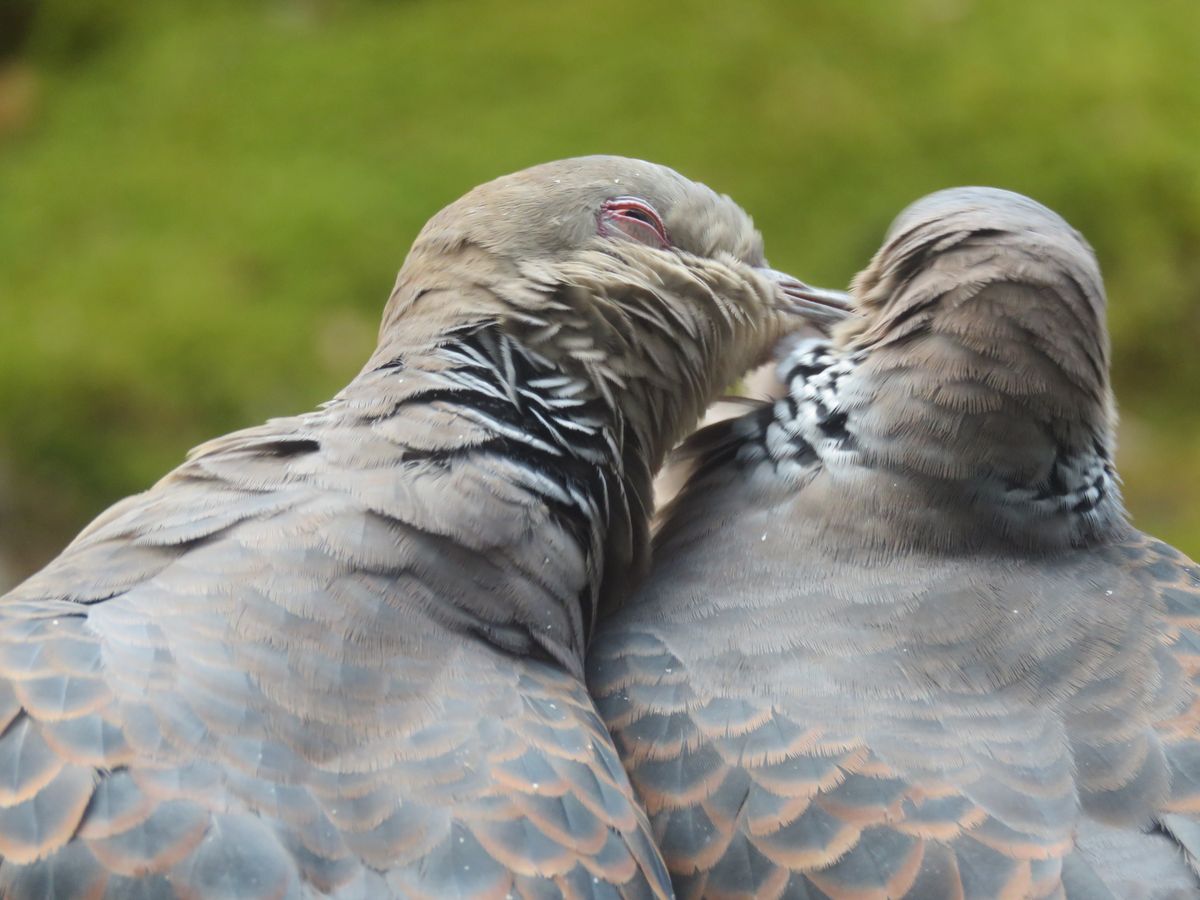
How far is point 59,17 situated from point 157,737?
7941 mm

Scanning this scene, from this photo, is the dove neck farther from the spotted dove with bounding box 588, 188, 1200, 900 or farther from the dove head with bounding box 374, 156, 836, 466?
the dove head with bounding box 374, 156, 836, 466

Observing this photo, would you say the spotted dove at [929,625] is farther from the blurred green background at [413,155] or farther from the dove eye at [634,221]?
the blurred green background at [413,155]

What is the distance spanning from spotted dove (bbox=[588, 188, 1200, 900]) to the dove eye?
1.42 feet

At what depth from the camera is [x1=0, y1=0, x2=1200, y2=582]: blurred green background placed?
7.14 m

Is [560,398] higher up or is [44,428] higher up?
[560,398]

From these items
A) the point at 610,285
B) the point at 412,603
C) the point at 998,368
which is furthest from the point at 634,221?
the point at 412,603

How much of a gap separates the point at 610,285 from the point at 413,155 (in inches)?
204

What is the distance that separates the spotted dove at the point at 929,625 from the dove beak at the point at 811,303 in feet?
0.45

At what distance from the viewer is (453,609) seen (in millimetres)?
2760

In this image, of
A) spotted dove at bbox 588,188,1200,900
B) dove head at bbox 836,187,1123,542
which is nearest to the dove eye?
spotted dove at bbox 588,188,1200,900

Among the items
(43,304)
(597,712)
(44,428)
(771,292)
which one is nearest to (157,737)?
(597,712)

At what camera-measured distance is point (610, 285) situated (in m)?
3.17

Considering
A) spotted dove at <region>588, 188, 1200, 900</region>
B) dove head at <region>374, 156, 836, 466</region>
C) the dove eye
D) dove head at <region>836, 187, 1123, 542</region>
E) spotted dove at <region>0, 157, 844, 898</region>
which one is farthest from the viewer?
the dove eye

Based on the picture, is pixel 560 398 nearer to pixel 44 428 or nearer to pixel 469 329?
pixel 469 329
